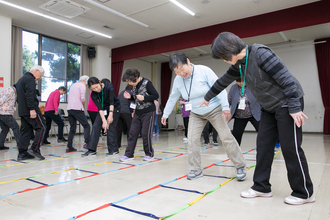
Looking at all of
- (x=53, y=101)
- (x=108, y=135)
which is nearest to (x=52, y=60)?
(x=53, y=101)

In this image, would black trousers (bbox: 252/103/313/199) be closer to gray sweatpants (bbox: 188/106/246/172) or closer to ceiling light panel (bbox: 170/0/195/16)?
gray sweatpants (bbox: 188/106/246/172)

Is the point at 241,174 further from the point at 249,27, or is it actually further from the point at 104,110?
the point at 249,27

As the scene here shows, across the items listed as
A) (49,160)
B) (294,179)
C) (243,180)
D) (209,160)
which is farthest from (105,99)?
(294,179)

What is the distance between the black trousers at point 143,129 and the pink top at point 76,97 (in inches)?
59.5

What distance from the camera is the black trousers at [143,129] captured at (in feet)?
10.3

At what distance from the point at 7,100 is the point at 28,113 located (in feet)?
4.22

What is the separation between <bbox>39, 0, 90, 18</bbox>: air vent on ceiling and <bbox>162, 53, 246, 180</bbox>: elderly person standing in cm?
Answer: 422

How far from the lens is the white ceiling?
543cm

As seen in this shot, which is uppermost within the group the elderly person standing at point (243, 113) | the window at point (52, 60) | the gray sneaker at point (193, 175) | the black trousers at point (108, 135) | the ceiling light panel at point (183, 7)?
the ceiling light panel at point (183, 7)

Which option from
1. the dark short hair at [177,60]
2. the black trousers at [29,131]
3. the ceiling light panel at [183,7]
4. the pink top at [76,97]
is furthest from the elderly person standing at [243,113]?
the ceiling light panel at [183,7]

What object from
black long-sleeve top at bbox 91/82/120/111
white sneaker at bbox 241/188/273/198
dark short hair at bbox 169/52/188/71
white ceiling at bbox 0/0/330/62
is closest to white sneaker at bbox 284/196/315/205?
white sneaker at bbox 241/188/273/198

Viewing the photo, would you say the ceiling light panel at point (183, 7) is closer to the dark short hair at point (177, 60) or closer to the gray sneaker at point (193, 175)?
the dark short hair at point (177, 60)

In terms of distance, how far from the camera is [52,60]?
25.2 feet

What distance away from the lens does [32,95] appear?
10.5 feet
